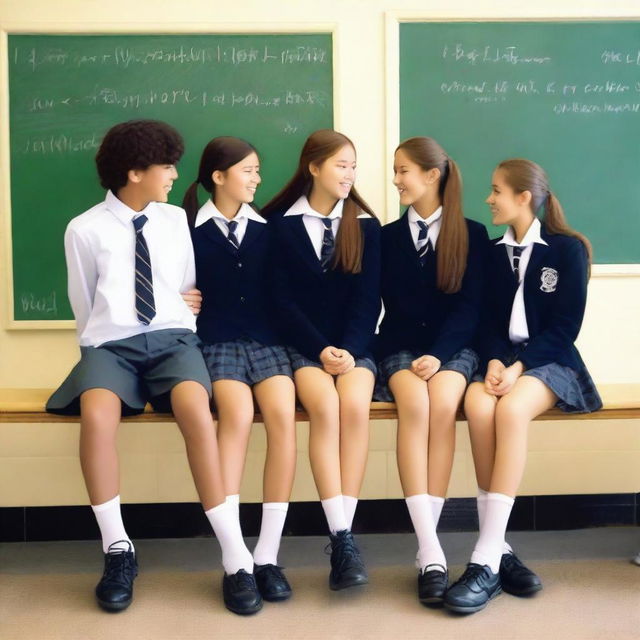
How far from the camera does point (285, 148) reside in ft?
10.4

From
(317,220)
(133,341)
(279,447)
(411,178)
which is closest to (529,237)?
(411,178)

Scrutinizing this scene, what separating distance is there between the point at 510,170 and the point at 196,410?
1226mm

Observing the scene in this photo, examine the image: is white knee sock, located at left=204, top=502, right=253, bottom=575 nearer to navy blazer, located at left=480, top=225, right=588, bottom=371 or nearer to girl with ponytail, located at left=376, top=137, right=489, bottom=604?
girl with ponytail, located at left=376, top=137, right=489, bottom=604

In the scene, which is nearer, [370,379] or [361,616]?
[361,616]

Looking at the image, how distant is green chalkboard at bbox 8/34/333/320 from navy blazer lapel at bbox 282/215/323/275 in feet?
2.11

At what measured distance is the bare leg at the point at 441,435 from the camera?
2.37 meters

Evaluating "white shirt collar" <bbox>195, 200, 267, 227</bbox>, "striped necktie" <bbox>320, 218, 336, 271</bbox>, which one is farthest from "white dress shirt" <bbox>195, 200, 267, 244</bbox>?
"striped necktie" <bbox>320, 218, 336, 271</bbox>

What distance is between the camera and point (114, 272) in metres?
2.44

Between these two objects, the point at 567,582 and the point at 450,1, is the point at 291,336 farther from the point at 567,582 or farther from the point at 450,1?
the point at 450,1

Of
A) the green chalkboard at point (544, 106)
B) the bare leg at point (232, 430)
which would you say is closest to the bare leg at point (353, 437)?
the bare leg at point (232, 430)

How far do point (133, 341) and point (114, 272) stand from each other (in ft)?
0.69

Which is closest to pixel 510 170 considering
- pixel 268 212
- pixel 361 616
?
pixel 268 212

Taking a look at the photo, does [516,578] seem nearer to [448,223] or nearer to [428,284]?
[428,284]

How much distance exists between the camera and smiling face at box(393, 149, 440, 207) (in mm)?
2600
